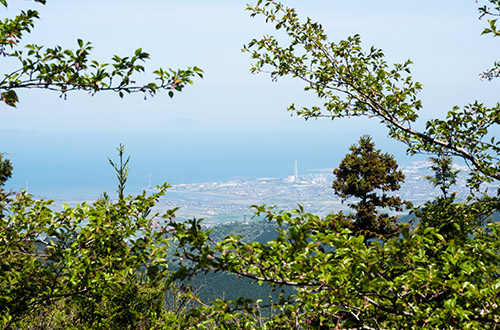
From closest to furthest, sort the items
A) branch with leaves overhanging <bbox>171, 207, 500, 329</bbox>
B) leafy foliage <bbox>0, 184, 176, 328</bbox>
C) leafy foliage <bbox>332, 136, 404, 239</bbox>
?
branch with leaves overhanging <bbox>171, 207, 500, 329</bbox> → leafy foliage <bbox>0, 184, 176, 328</bbox> → leafy foliage <bbox>332, 136, 404, 239</bbox>

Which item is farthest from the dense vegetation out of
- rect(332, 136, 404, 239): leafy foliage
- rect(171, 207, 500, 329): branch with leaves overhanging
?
rect(332, 136, 404, 239): leafy foliage

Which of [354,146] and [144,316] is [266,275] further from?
[354,146]

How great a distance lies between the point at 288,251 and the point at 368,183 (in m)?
18.6

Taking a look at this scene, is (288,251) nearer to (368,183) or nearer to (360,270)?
(360,270)

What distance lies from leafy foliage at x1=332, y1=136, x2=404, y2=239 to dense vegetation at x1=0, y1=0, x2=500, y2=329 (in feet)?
47.1

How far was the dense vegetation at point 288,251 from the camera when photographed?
9.32 feet

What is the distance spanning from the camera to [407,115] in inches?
254

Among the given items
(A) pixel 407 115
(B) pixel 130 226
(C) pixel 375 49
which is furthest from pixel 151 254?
(C) pixel 375 49

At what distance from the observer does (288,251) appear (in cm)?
298

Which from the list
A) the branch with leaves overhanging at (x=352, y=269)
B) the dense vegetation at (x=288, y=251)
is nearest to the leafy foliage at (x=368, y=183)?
the dense vegetation at (x=288, y=251)

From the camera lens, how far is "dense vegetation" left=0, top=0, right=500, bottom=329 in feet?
9.32

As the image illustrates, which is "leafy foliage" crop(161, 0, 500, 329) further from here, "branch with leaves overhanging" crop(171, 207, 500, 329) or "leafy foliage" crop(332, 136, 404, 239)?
"leafy foliage" crop(332, 136, 404, 239)

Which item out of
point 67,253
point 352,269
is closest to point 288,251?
point 352,269

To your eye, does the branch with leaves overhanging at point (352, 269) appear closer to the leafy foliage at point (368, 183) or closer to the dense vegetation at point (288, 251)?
the dense vegetation at point (288, 251)
